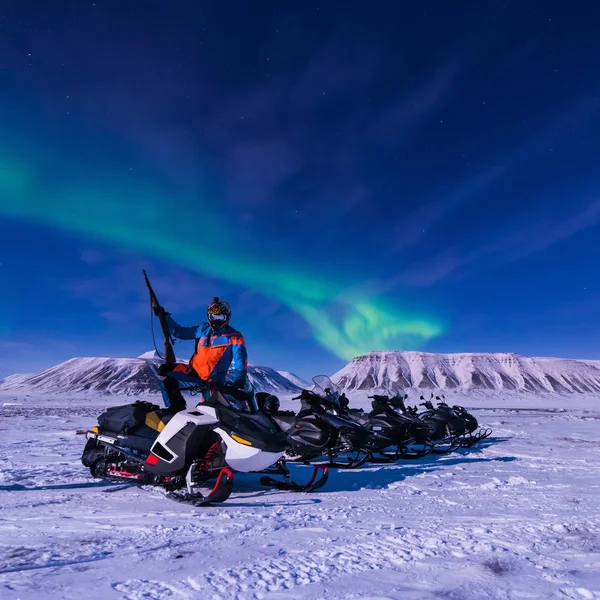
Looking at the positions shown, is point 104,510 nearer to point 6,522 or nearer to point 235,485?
point 6,522

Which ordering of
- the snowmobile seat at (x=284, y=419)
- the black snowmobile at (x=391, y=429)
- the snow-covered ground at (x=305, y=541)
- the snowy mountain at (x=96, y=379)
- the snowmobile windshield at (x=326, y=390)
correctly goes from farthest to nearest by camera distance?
the snowy mountain at (x=96, y=379) → the black snowmobile at (x=391, y=429) → the snowmobile windshield at (x=326, y=390) → the snowmobile seat at (x=284, y=419) → the snow-covered ground at (x=305, y=541)

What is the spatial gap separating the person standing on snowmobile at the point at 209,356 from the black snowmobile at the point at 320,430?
6.49 feet

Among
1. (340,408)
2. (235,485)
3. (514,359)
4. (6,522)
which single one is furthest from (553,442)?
(514,359)

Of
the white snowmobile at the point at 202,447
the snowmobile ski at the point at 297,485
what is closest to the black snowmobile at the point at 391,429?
the snowmobile ski at the point at 297,485

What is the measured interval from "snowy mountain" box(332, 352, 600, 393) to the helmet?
156m

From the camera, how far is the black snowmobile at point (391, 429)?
9.20 metres

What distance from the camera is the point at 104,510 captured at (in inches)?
172

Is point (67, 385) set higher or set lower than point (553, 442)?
higher

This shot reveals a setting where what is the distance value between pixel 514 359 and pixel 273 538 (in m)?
210

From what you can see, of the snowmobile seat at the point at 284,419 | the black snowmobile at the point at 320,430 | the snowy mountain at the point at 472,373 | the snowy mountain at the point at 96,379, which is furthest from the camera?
the snowy mountain at the point at 472,373

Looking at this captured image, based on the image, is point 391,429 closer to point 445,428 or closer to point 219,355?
point 445,428

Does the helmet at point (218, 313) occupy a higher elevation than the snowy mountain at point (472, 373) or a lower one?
lower

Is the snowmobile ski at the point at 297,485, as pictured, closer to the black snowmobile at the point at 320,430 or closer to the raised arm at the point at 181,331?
the black snowmobile at the point at 320,430

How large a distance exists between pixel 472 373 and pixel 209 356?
18683cm
